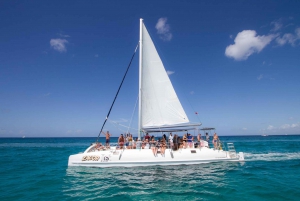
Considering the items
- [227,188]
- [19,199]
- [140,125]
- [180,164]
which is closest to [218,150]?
[180,164]

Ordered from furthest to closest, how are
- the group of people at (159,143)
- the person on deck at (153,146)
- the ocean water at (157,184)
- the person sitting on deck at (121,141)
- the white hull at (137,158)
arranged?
the person sitting on deck at (121,141), the group of people at (159,143), the person on deck at (153,146), the white hull at (137,158), the ocean water at (157,184)

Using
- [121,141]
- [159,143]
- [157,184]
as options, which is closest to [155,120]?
[159,143]

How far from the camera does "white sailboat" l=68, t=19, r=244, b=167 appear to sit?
1591cm

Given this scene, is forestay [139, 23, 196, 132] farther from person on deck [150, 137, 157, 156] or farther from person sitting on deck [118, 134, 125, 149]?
A: person sitting on deck [118, 134, 125, 149]

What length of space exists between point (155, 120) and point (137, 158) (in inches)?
160

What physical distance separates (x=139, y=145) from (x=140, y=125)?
1940 mm

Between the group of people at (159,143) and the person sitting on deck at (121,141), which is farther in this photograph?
the person sitting on deck at (121,141)

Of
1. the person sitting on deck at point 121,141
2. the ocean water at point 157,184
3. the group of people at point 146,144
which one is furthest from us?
the person sitting on deck at point 121,141

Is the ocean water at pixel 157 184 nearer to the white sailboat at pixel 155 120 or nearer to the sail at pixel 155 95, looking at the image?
the white sailboat at pixel 155 120

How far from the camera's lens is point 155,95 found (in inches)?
707

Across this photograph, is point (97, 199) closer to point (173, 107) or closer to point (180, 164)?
point (180, 164)

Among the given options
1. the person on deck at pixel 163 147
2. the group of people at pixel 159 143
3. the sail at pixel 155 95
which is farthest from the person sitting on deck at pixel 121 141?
the person on deck at pixel 163 147

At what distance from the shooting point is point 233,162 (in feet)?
59.3

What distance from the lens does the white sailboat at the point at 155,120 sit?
15.9 metres
